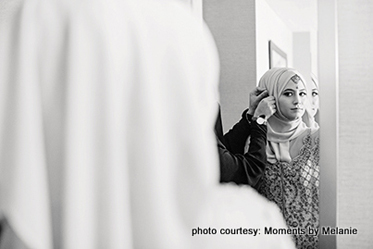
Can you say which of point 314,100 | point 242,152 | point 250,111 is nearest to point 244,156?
point 242,152

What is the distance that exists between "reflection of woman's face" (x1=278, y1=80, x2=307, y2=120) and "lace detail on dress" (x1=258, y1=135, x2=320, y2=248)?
7 centimetres

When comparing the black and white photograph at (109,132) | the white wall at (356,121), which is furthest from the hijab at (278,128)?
the black and white photograph at (109,132)

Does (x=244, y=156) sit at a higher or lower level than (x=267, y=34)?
lower

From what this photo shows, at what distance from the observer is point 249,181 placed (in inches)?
44.9

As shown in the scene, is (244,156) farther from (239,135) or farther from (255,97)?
(255,97)

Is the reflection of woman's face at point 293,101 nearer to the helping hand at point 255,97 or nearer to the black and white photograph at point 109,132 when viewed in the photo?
the helping hand at point 255,97

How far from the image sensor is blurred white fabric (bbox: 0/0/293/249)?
802mm

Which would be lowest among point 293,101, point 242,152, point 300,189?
point 300,189

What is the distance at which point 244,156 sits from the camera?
3.76 feet

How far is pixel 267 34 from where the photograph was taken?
1183 mm

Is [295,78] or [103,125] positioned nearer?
[103,125]

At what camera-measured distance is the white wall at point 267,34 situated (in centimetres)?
117

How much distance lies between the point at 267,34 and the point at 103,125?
551 millimetres

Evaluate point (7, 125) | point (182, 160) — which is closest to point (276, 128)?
point (182, 160)
